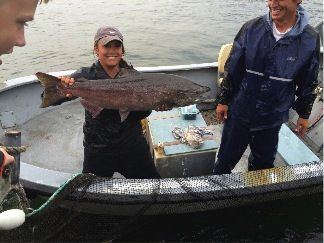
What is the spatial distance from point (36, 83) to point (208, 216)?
135 inches

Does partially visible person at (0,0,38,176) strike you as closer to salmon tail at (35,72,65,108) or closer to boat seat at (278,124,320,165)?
salmon tail at (35,72,65,108)

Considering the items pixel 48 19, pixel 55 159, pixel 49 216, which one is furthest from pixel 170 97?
pixel 48 19

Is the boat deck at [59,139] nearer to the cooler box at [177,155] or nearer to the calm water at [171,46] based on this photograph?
the cooler box at [177,155]

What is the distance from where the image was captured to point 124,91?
3822mm

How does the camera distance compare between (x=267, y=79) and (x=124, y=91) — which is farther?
(x=267, y=79)

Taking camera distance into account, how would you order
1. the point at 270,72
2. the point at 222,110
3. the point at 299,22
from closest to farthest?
the point at 299,22
the point at 270,72
the point at 222,110

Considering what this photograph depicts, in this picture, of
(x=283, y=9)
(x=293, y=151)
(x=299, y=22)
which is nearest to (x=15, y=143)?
(x=283, y=9)

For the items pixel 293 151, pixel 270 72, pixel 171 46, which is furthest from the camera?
pixel 171 46

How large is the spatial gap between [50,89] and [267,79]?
88.3 inches

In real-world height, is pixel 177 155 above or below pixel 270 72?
below

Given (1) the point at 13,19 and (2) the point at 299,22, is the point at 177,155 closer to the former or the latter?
(2) the point at 299,22

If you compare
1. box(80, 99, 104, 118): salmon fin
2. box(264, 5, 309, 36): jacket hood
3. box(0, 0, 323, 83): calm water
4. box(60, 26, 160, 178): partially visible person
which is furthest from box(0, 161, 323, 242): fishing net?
box(0, 0, 323, 83): calm water

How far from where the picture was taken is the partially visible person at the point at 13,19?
1.19 metres

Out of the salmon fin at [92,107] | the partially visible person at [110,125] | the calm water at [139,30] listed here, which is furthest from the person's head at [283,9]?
the calm water at [139,30]
